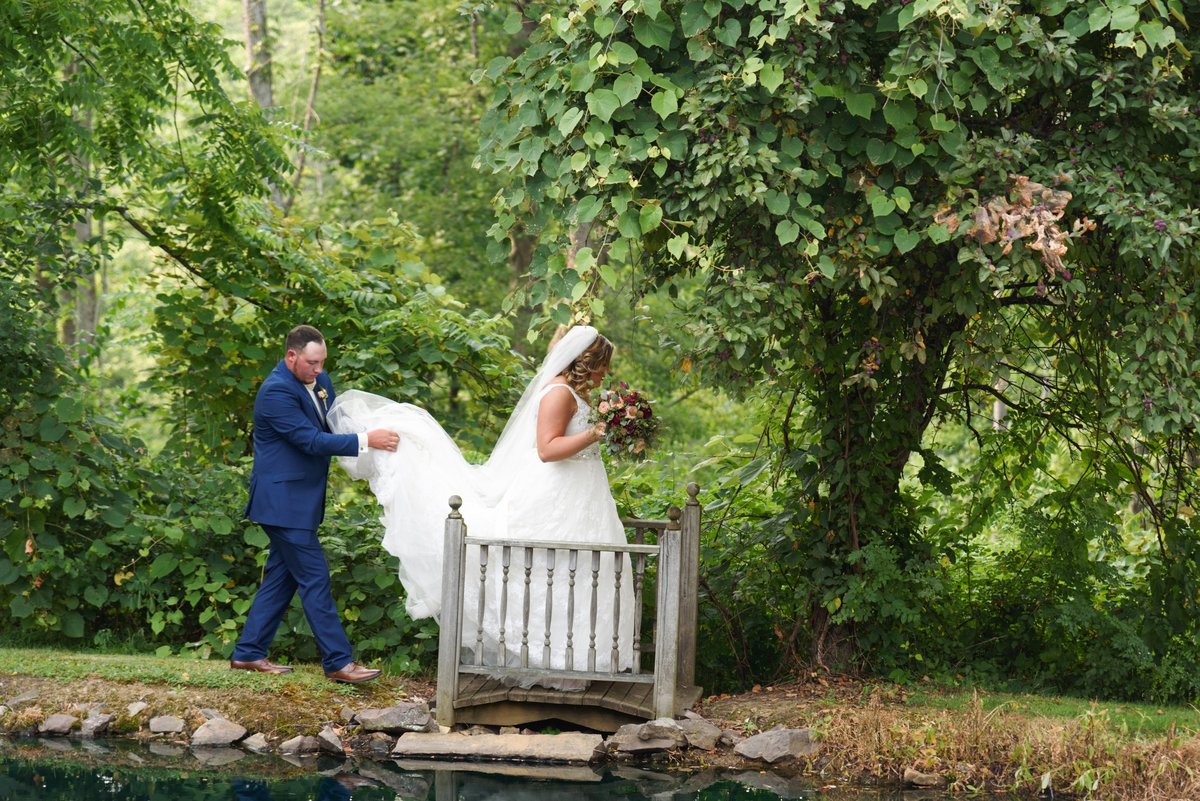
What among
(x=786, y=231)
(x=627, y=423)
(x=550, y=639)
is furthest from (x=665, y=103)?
(x=550, y=639)

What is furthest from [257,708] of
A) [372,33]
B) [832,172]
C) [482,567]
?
[372,33]

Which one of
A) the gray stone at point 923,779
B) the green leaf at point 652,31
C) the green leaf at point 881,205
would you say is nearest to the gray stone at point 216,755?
the gray stone at point 923,779

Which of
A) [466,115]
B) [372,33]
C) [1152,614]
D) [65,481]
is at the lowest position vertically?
[1152,614]

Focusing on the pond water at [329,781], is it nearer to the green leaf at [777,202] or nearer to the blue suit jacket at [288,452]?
the blue suit jacket at [288,452]

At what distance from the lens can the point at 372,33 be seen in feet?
68.2

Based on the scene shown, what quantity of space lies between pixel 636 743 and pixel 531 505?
134 centimetres

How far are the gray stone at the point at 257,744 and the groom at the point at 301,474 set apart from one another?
66cm

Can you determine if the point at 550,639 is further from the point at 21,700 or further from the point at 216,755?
the point at 21,700

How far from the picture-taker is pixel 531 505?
20.9ft

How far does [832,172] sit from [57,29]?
525cm

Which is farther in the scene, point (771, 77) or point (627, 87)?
point (627, 87)

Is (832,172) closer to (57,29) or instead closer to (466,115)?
(57,29)

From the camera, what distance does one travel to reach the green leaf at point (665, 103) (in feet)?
17.1

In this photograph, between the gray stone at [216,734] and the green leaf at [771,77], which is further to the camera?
the gray stone at [216,734]
